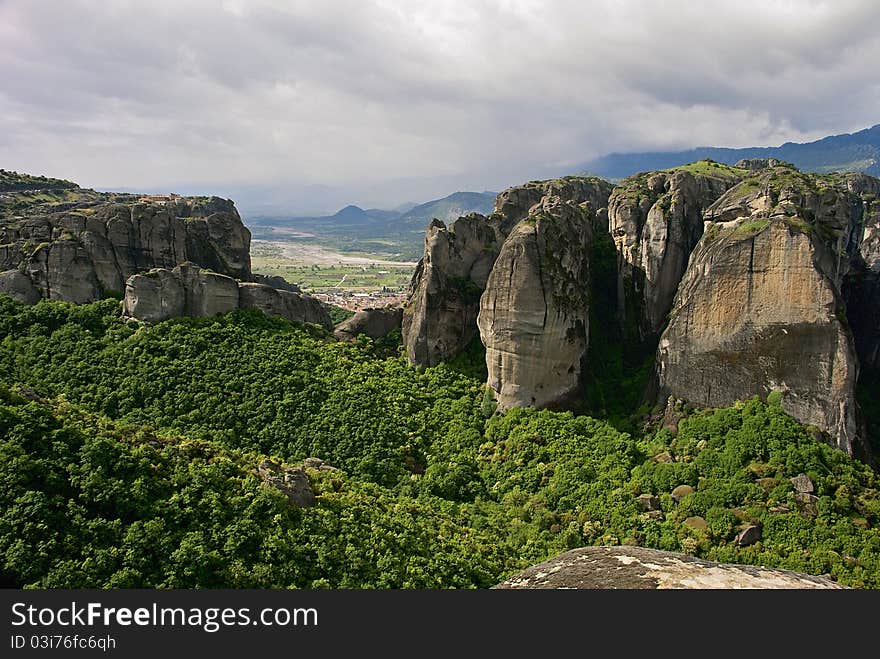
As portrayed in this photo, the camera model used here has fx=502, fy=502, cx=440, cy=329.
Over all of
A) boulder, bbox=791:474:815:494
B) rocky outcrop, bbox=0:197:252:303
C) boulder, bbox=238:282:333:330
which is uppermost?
rocky outcrop, bbox=0:197:252:303

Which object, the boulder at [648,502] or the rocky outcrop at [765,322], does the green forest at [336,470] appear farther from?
the rocky outcrop at [765,322]

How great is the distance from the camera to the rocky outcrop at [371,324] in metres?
38.8

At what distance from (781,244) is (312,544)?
24.0 meters

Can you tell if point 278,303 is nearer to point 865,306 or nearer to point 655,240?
point 655,240

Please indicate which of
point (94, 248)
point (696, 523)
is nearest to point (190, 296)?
point (94, 248)

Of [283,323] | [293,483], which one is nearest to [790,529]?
[293,483]

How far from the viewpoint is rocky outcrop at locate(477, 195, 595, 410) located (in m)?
29.7

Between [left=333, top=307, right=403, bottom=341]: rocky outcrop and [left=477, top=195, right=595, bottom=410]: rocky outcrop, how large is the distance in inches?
451

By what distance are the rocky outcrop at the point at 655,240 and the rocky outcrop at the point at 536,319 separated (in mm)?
7065

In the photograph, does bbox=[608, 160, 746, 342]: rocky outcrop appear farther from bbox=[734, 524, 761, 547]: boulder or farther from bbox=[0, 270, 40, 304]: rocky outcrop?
bbox=[0, 270, 40, 304]: rocky outcrop

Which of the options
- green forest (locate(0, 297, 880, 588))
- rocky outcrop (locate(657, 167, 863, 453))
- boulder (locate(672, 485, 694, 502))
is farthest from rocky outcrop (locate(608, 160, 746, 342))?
boulder (locate(672, 485, 694, 502))

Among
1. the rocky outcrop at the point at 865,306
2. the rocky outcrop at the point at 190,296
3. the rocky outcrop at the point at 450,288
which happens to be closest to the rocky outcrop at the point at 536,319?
the rocky outcrop at the point at 450,288

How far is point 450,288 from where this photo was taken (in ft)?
122

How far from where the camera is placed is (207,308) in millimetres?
34656
